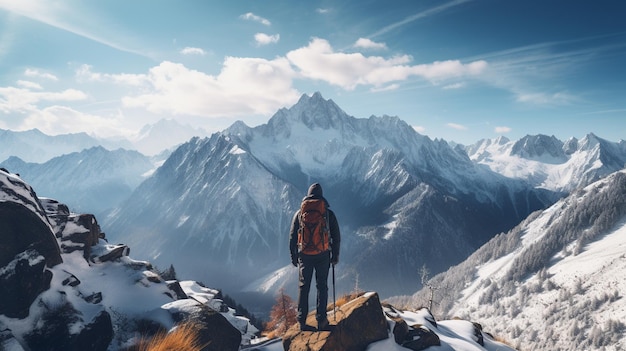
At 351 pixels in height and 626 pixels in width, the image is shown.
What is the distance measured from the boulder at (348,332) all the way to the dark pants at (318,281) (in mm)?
584

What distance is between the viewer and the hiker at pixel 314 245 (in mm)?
12039

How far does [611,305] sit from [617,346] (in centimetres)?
2998

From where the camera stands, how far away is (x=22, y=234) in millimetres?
13211

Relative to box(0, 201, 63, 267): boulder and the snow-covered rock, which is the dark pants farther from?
box(0, 201, 63, 267): boulder

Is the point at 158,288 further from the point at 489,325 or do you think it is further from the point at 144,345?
the point at 489,325

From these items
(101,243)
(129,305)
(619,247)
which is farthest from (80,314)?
(619,247)

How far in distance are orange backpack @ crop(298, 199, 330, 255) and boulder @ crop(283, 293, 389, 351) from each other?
8.93ft

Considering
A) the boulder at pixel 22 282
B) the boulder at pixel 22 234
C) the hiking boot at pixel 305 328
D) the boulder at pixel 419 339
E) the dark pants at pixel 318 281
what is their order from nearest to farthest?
1. the boulder at pixel 22 282
2. the dark pants at pixel 318 281
3. the hiking boot at pixel 305 328
4. the boulder at pixel 22 234
5. the boulder at pixel 419 339

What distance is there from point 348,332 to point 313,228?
394 centimetres

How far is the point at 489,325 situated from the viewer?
638ft

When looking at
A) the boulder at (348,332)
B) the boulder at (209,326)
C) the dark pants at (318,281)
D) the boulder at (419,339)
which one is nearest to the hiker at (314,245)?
the dark pants at (318,281)

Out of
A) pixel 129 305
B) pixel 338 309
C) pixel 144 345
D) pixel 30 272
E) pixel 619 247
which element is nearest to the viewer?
pixel 144 345

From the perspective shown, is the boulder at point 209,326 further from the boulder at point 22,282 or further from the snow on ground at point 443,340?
the boulder at point 22,282

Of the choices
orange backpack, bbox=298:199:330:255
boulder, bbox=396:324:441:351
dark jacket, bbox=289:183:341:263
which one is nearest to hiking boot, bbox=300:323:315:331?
dark jacket, bbox=289:183:341:263
